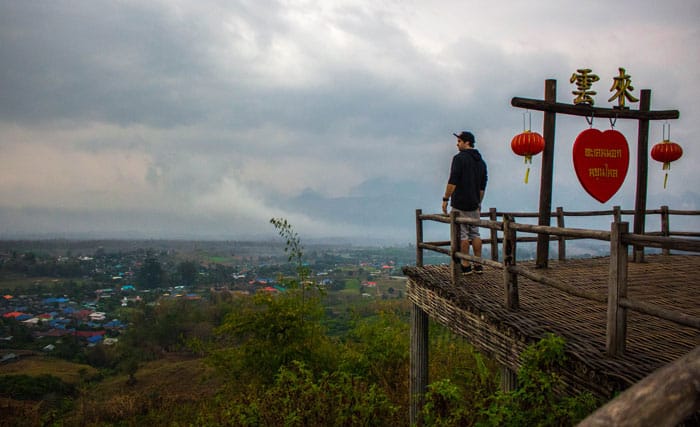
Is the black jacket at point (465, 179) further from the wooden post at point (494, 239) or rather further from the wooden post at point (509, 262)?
the wooden post at point (509, 262)

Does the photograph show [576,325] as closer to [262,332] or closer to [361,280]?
[262,332]

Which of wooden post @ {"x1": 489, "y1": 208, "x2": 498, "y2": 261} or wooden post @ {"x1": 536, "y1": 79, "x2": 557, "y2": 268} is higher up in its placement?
wooden post @ {"x1": 536, "y1": 79, "x2": 557, "y2": 268}

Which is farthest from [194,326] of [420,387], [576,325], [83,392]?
[576,325]

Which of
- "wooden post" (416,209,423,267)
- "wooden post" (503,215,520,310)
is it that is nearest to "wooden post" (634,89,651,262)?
"wooden post" (416,209,423,267)

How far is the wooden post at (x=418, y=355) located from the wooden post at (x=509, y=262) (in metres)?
2.42

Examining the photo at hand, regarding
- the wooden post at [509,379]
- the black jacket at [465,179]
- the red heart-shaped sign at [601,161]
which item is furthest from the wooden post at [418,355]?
the red heart-shaped sign at [601,161]

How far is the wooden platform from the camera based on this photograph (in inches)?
106

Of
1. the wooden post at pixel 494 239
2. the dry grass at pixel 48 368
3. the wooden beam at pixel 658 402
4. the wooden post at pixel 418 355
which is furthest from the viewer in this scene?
the dry grass at pixel 48 368

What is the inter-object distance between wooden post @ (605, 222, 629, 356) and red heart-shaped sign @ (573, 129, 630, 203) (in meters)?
3.69

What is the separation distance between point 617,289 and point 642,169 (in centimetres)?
517

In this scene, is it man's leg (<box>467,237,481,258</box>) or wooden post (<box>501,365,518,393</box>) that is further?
man's leg (<box>467,237,481,258</box>)

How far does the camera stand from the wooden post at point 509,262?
3.69 meters

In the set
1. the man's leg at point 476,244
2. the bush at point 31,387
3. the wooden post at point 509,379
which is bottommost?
the bush at point 31,387

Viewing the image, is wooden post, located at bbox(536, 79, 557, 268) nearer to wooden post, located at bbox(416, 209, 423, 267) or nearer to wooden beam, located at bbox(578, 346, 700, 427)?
wooden post, located at bbox(416, 209, 423, 267)
